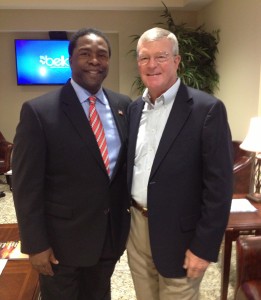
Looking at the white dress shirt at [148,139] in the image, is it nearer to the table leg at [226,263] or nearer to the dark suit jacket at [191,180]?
the dark suit jacket at [191,180]

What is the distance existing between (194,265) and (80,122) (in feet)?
2.46

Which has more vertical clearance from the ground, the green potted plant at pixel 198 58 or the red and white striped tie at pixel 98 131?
the green potted plant at pixel 198 58

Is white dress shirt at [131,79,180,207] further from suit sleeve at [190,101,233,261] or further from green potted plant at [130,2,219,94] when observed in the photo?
green potted plant at [130,2,219,94]

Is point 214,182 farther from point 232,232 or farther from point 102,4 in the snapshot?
point 102,4

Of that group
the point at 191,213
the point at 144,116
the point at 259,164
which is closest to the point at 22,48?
the point at 259,164

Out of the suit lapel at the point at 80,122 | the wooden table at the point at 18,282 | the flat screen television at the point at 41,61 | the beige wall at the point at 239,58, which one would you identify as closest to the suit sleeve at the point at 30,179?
the suit lapel at the point at 80,122

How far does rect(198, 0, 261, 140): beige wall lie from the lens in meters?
3.25

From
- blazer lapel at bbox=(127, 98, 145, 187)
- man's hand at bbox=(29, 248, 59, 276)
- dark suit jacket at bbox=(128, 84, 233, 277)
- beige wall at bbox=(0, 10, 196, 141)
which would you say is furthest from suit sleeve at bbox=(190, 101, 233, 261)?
beige wall at bbox=(0, 10, 196, 141)

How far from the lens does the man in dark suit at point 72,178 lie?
1.33 metres

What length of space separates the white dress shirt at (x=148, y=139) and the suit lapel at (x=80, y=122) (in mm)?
161

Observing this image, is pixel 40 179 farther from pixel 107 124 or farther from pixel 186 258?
pixel 186 258

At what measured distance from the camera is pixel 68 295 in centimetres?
154

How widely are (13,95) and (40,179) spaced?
183 inches

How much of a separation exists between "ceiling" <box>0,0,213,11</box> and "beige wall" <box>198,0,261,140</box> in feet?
1.57
